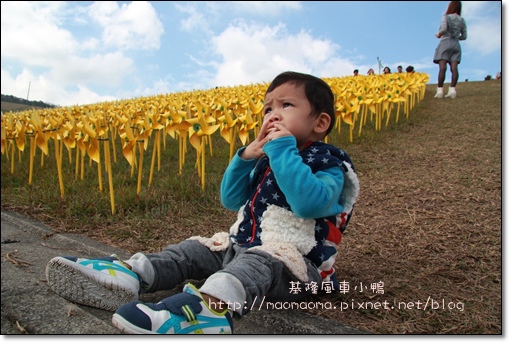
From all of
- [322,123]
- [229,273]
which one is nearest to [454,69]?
[322,123]

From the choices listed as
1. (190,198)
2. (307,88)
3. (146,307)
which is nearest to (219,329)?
(146,307)

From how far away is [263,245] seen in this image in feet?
4.06

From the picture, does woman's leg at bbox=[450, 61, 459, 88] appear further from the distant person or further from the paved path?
the paved path

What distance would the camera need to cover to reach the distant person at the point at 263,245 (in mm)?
1029

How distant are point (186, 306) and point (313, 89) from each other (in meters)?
0.74

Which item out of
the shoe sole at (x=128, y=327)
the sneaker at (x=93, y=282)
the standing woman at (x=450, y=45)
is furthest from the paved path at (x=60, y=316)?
the standing woman at (x=450, y=45)

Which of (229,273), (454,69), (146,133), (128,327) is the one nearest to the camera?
(128,327)

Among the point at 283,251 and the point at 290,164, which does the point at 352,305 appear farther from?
the point at 290,164

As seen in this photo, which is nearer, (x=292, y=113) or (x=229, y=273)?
(x=229, y=273)

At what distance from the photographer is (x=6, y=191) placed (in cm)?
296

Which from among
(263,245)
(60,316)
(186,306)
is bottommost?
(60,316)

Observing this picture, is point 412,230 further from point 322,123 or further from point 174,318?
point 174,318

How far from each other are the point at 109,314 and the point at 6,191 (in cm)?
218

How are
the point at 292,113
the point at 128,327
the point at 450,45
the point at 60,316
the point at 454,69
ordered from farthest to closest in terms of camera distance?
the point at 454,69 → the point at 450,45 → the point at 292,113 → the point at 60,316 → the point at 128,327
